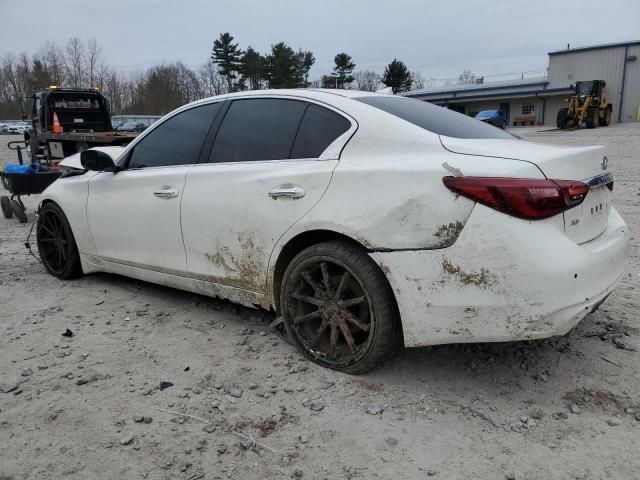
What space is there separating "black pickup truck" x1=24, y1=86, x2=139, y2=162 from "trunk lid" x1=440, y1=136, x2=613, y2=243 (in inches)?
424

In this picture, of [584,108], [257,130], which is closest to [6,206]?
[257,130]

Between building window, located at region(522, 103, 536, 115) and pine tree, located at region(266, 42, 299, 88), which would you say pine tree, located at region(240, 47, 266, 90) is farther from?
building window, located at region(522, 103, 536, 115)

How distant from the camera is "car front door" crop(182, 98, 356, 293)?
10.0 ft

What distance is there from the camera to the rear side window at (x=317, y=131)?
3.08 metres

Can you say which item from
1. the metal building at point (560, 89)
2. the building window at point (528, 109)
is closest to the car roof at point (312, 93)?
the metal building at point (560, 89)

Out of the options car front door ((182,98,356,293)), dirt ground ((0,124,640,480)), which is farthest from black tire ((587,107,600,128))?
car front door ((182,98,356,293))

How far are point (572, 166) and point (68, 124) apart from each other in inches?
565

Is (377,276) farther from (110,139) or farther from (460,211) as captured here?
(110,139)

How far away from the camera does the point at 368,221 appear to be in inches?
107

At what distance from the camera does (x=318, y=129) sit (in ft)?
10.4

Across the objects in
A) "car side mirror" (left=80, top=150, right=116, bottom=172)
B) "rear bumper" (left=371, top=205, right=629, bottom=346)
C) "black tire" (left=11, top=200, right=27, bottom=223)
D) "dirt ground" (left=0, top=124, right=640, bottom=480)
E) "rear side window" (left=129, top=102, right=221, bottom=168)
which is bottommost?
"dirt ground" (left=0, top=124, right=640, bottom=480)

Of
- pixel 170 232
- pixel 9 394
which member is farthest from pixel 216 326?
pixel 9 394

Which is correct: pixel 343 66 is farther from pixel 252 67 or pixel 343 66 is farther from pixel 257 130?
pixel 257 130

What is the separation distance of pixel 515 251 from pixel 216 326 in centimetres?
228
